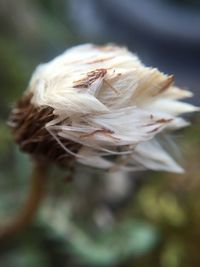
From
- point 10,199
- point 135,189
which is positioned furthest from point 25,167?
point 135,189

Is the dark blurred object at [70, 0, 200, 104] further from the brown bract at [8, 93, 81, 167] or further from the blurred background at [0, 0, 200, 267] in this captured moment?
the brown bract at [8, 93, 81, 167]

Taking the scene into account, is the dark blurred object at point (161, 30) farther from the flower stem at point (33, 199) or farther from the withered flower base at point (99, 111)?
the withered flower base at point (99, 111)

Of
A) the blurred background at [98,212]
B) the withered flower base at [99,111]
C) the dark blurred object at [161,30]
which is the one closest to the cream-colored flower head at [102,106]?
the withered flower base at [99,111]

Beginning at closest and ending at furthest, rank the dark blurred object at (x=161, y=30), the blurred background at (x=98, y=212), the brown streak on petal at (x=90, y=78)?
the brown streak on petal at (x=90, y=78)
the blurred background at (x=98, y=212)
the dark blurred object at (x=161, y=30)

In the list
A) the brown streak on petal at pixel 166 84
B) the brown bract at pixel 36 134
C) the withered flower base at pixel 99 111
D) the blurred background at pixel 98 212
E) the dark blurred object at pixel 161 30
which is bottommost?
the blurred background at pixel 98 212

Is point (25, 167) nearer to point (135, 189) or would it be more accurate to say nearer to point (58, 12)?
point (135, 189)

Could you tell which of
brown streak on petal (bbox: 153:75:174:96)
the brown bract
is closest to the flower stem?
the brown bract

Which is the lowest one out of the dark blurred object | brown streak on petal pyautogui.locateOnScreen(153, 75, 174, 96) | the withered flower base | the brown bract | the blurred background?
the blurred background
